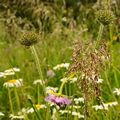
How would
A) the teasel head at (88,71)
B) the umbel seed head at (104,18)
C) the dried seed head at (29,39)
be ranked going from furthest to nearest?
the dried seed head at (29,39)
the umbel seed head at (104,18)
the teasel head at (88,71)

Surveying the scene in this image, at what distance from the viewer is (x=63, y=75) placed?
255 centimetres

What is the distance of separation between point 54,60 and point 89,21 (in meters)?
2.05

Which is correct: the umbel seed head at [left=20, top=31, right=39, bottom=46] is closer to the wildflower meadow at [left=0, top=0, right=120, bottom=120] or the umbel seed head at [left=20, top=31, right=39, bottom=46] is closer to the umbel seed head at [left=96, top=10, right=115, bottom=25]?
the wildflower meadow at [left=0, top=0, right=120, bottom=120]

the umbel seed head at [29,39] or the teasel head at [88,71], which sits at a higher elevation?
the umbel seed head at [29,39]

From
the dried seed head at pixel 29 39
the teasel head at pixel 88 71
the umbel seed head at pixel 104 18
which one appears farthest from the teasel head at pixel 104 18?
the dried seed head at pixel 29 39

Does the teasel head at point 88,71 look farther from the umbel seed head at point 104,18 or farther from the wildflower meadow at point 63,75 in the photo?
the umbel seed head at point 104,18

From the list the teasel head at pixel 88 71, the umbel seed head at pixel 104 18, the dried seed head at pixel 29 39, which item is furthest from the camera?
the dried seed head at pixel 29 39

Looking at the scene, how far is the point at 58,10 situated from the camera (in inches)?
213

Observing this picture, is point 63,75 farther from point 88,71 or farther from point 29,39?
point 88,71

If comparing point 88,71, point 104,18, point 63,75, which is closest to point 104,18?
point 104,18

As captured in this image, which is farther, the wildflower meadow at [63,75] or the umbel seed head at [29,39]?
the umbel seed head at [29,39]

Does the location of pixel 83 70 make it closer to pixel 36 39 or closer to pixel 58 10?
pixel 36 39

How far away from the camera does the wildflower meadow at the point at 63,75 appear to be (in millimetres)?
1307

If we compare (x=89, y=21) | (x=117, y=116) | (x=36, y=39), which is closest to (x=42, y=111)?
(x=117, y=116)
